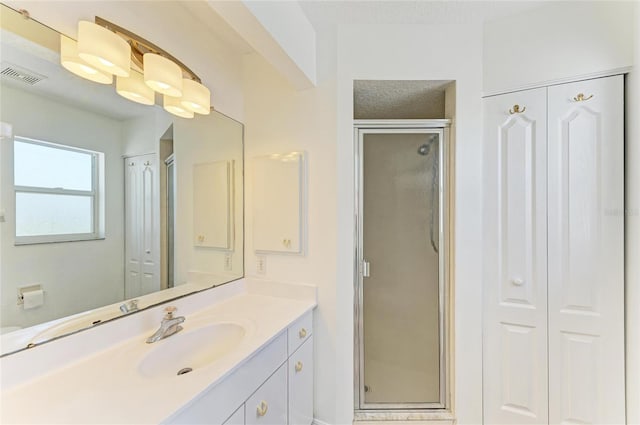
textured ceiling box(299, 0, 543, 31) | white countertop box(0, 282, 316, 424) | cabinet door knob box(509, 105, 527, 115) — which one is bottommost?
white countertop box(0, 282, 316, 424)

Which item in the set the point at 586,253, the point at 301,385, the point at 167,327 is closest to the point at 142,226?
the point at 167,327

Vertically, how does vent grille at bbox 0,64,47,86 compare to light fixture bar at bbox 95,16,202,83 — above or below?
below

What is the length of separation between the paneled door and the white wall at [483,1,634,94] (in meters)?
1.94

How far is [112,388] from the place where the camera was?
826mm

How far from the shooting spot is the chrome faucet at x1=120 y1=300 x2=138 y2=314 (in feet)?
3.66

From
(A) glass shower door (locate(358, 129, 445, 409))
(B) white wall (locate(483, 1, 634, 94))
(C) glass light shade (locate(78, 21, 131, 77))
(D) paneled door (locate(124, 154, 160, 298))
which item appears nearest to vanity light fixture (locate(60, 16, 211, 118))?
(C) glass light shade (locate(78, 21, 131, 77))

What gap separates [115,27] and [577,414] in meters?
3.02

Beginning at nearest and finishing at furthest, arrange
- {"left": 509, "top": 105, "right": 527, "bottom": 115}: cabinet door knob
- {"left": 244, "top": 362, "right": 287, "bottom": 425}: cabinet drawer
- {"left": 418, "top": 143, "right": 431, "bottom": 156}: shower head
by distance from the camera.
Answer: {"left": 244, "top": 362, "right": 287, "bottom": 425}: cabinet drawer
{"left": 509, "top": 105, "right": 527, "bottom": 115}: cabinet door knob
{"left": 418, "top": 143, "right": 431, "bottom": 156}: shower head

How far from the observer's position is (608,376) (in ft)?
4.64

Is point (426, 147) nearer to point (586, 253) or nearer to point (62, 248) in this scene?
point (586, 253)

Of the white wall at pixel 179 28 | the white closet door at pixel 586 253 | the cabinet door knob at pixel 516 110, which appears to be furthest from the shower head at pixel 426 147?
the white wall at pixel 179 28

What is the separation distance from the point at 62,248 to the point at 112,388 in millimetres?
529

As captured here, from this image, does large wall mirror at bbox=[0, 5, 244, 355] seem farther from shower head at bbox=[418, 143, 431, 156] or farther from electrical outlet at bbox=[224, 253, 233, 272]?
shower head at bbox=[418, 143, 431, 156]

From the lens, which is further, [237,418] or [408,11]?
[408,11]
